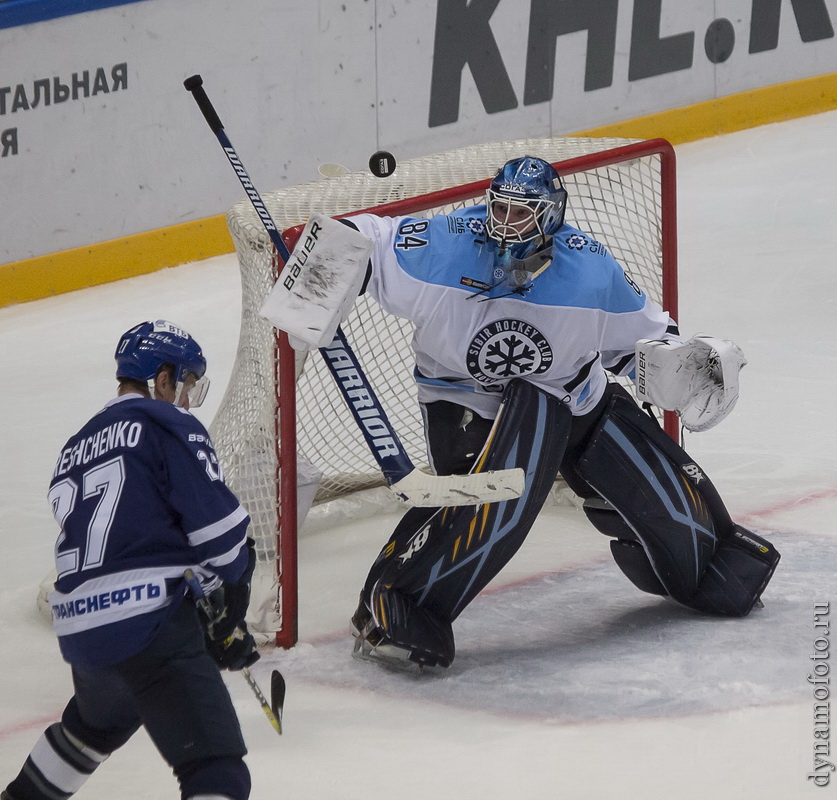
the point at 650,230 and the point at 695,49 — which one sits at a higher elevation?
the point at 695,49

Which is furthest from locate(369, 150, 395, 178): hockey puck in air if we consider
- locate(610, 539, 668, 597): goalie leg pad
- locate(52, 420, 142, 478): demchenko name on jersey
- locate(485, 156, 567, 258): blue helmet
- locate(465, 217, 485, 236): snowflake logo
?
locate(52, 420, 142, 478): demchenko name on jersey

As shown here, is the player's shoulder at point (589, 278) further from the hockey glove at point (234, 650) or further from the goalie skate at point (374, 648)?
the hockey glove at point (234, 650)

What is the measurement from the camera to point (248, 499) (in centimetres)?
362

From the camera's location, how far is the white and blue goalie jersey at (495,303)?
3.21 meters

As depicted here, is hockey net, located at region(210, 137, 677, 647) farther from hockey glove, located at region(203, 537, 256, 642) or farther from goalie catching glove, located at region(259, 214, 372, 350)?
hockey glove, located at region(203, 537, 256, 642)

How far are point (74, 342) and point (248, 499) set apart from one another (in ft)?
7.98

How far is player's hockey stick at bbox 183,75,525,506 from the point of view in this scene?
3.08 metres

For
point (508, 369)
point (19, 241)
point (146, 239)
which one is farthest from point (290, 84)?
point (508, 369)

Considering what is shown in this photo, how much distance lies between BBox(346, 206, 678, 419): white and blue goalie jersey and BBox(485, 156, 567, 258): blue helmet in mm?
81

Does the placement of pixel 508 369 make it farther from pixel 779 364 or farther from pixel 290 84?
pixel 290 84

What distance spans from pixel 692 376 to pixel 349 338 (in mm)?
1178
